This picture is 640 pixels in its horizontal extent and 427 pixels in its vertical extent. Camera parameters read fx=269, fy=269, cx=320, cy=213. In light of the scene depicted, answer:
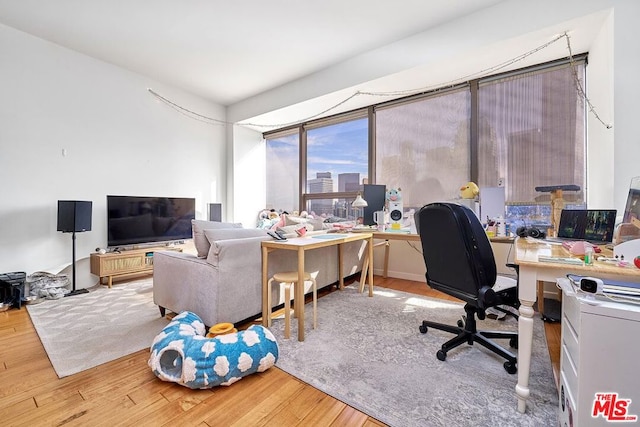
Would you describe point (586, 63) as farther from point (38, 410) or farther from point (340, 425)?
point (38, 410)

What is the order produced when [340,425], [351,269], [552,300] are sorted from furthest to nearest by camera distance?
1. [351,269]
2. [552,300]
3. [340,425]

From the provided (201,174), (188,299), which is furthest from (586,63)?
(201,174)

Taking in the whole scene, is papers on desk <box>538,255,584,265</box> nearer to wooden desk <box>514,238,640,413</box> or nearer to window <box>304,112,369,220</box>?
wooden desk <box>514,238,640,413</box>

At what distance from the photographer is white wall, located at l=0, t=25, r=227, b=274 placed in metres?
2.96

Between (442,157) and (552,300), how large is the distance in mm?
1981

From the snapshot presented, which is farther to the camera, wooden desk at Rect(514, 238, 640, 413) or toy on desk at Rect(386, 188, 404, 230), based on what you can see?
toy on desk at Rect(386, 188, 404, 230)

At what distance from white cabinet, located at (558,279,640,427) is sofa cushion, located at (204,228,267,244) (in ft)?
6.42

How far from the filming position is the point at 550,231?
7.61ft

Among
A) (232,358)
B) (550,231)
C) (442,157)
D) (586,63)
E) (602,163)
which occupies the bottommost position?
(232,358)

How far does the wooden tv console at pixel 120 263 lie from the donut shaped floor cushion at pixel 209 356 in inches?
89.9

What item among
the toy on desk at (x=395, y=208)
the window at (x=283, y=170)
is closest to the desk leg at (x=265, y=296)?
the toy on desk at (x=395, y=208)

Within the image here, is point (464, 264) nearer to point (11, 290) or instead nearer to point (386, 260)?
point (386, 260)

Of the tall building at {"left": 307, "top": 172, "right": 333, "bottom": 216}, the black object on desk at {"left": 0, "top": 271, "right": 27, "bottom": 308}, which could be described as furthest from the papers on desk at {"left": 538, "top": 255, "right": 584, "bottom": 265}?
the black object on desk at {"left": 0, "top": 271, "right": 27, "bottom": 308}

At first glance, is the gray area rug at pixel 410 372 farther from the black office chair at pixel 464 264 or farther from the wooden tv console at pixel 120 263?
the wooden tv console at pixel 120 263
